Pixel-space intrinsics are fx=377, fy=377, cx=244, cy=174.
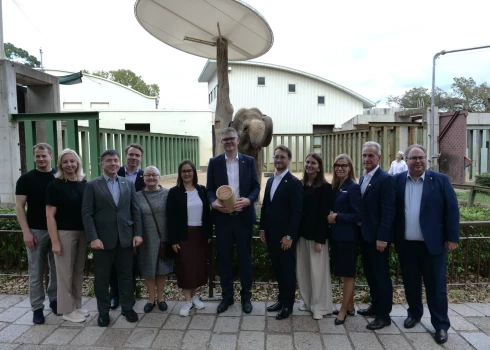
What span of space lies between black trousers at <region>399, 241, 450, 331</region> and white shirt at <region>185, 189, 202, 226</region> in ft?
6.71

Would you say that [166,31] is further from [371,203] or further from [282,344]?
[282,344]

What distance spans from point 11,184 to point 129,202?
160 inches

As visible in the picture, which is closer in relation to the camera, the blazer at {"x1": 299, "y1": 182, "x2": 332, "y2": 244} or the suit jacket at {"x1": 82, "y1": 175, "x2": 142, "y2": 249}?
the suit jacket at {"x1": 82, "y1": 175, "x2": 142, "y2": 249}

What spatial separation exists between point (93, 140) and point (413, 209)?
4980mm

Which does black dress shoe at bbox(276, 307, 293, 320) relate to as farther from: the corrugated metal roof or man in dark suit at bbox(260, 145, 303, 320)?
the corrugated metal roof

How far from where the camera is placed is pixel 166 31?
21.4 ft

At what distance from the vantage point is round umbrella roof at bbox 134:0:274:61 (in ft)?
18.2

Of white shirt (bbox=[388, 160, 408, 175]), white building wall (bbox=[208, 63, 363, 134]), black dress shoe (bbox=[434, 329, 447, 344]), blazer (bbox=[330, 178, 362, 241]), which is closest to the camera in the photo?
black dress shoe (bbox=[434, 329, 447, 344])

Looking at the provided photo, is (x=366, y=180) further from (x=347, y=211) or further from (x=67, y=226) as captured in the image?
(x=67, y=226)

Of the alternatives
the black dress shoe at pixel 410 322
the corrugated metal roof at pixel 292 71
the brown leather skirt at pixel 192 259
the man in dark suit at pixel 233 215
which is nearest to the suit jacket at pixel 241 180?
the man in dark suit at pixel 233 215

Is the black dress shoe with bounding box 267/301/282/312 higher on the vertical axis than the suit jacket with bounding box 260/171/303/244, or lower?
lower

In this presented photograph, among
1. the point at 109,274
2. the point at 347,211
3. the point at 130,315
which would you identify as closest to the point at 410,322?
the point at 347,211

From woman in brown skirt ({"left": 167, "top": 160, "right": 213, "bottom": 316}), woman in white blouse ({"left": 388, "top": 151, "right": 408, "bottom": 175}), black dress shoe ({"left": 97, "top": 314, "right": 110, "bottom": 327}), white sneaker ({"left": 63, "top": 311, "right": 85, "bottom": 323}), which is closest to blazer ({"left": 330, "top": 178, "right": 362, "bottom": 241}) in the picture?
woman in brown skirt ({"left": 167, "top": 160, "right": 213, "bottom": 316})

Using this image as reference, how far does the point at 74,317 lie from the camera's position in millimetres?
3822
